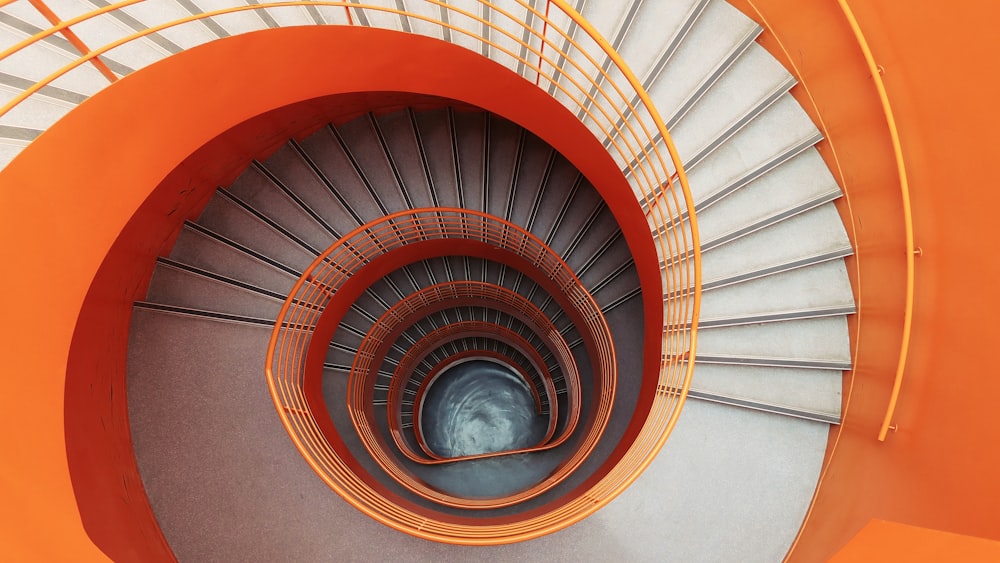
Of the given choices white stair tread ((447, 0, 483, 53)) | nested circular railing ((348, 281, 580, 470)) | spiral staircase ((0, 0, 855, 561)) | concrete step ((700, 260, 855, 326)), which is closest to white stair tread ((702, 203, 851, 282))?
spiral staircase ((0, 0, 855, 561))

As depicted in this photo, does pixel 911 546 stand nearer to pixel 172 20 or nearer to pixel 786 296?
pixel 786 296

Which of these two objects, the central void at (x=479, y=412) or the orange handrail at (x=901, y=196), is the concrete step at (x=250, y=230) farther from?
the central void at (x=479, y=412)

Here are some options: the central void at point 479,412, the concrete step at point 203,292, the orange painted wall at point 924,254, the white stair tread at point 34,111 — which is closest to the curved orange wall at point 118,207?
the concrete step at point 203,292

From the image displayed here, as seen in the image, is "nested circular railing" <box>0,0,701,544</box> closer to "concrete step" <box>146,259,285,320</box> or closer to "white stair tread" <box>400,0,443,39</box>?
"white stair tread" <box>400,0,443,39</box>

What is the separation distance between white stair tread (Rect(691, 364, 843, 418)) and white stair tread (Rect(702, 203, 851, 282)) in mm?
940

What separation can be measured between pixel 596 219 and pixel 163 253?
531 cm

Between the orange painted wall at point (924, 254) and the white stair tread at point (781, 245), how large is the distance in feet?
0.52

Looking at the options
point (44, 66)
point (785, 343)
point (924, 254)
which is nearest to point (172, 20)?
point (44, 66)

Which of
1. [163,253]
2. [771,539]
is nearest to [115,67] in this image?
[163,253]

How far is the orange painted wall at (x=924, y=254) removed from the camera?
278cm

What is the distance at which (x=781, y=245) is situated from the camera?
4.44 m

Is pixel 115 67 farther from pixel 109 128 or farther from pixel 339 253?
pixel 339 253

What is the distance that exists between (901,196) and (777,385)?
1.93 metres

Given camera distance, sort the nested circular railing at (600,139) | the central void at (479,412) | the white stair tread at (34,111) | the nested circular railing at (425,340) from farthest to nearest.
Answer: the central void at (479,412), the nested circular railing at (425,340), the nested circular railing at (600,139), the white stair tread at (34,111)
